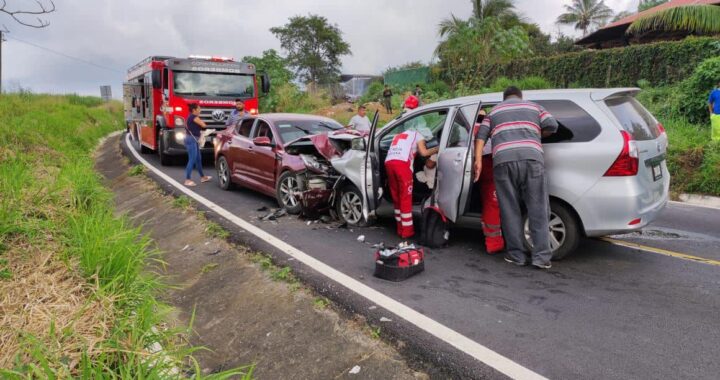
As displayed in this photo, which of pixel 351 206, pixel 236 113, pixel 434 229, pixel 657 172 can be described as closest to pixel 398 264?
pixel 434 229

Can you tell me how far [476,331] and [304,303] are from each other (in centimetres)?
145

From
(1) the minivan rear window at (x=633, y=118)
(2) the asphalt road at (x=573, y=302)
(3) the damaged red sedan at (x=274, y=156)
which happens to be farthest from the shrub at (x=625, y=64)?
(3) the damaged red sedan at (x=274, y=156)

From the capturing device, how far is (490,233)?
17.6 ft

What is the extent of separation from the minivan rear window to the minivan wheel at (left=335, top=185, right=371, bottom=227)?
9.94ft

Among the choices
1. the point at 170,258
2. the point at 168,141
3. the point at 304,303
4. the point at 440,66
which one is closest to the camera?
the point at 304,303

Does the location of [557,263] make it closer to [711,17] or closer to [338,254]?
[338,254]

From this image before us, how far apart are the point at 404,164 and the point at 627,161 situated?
87.6 inches

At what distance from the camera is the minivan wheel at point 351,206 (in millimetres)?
6504

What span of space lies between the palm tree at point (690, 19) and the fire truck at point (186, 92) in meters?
15.3

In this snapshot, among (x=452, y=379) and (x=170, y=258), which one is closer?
(x=452, y=379)

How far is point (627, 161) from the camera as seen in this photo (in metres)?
4.52

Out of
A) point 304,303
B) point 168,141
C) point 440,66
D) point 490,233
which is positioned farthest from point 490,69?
point 304,303

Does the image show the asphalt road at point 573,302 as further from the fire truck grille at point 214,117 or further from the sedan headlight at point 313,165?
the fire truck grille at point 214,117

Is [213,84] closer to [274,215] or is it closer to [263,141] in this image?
[263,141]
